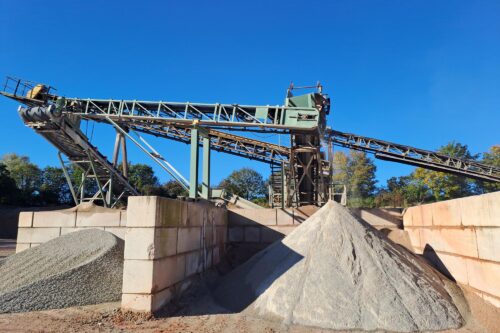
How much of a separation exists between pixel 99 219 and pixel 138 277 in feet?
14.0

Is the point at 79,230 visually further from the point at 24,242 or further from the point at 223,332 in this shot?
the point at 223,332

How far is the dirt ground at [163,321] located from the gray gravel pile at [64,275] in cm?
26

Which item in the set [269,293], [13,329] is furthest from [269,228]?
[13,329]

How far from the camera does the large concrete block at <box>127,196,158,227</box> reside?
5574 millimetres

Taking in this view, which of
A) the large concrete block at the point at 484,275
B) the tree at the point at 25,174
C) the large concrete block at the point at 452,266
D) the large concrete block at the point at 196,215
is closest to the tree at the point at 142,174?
the tree at the point at 25,174

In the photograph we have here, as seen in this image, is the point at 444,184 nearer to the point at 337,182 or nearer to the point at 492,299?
the point at 337,182

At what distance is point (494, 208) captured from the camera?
206 inches

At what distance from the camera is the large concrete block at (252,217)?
9797 mm

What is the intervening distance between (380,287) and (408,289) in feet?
1.67

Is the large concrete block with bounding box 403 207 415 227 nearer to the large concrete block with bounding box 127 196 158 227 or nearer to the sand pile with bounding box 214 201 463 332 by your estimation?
the sand pile with bounding box 214 201 463 332

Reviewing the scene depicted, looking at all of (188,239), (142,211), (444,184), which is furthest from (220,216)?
(444,184)

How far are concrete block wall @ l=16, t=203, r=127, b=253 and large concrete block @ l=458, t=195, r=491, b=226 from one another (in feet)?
25.1

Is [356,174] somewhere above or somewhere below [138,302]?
above

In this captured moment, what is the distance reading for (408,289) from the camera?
5820mm
